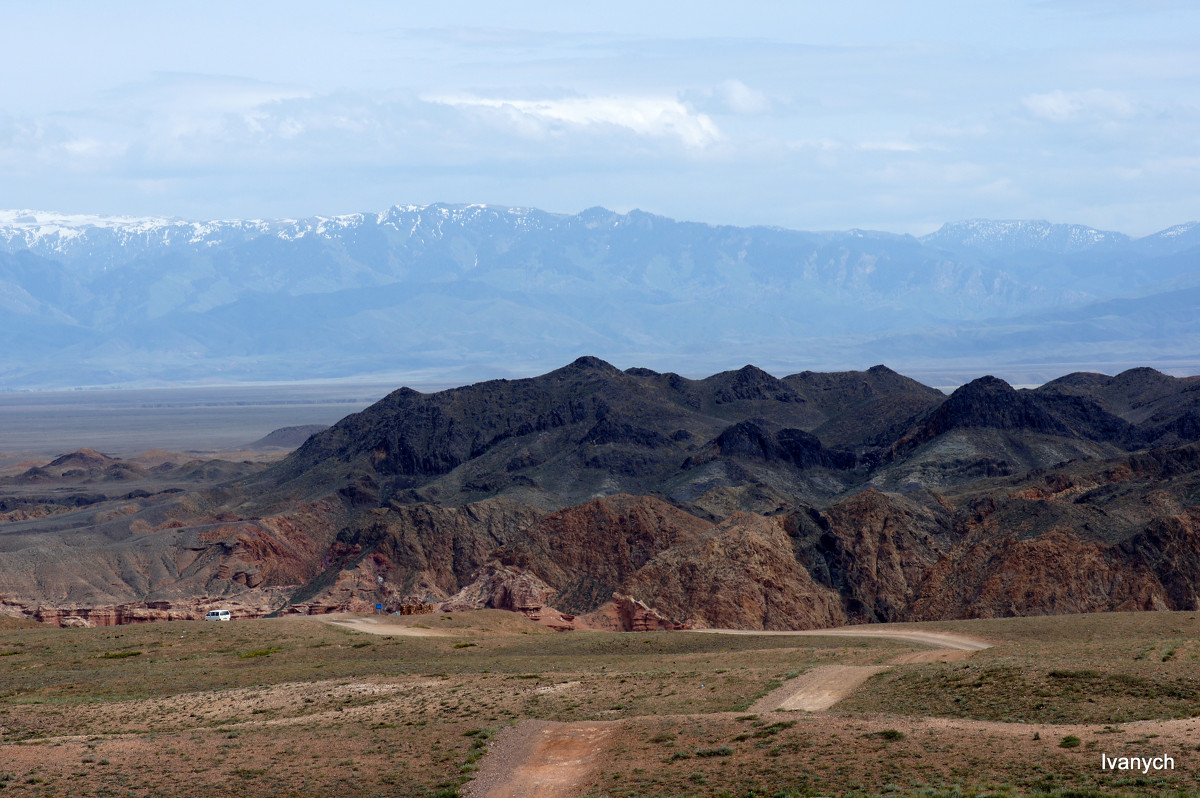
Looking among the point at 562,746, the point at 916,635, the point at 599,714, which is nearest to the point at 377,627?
the point at 916,635

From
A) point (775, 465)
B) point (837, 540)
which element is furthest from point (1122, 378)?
point (837, 540)

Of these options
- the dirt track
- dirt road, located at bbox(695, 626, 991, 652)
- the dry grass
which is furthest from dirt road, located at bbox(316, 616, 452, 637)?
the dirt track

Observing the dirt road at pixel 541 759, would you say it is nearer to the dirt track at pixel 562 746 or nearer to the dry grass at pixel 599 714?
the dirt track at pixel 562 746

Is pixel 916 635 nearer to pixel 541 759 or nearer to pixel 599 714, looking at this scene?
pixel 599 714

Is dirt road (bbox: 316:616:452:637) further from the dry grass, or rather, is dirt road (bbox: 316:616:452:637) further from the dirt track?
the dirt track

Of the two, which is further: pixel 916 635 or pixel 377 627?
pixel 377 627

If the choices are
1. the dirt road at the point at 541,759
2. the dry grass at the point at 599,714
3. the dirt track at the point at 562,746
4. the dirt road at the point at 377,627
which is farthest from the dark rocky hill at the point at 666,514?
the dirt road at the point at 541,759

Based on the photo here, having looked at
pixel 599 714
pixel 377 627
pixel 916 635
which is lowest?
pixel 377 627

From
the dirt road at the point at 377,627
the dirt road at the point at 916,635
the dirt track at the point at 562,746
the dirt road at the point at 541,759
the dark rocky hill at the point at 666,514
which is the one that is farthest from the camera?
the dark rocky hill at the point at 666,514

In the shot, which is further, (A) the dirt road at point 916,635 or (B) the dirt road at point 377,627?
(B) the dirt road at point 377,627

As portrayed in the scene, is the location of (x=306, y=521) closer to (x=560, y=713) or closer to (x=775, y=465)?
(x=775, y=465)

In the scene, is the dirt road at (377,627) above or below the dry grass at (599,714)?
below

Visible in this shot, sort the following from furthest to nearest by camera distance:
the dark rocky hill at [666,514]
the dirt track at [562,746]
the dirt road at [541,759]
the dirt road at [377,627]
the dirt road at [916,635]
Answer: the dark rocky hill at [666,514] < the dirt road at [377,627] < the dirt road at [916,635] < the dirt track at [562,746] < the dirt road at [541,759]
